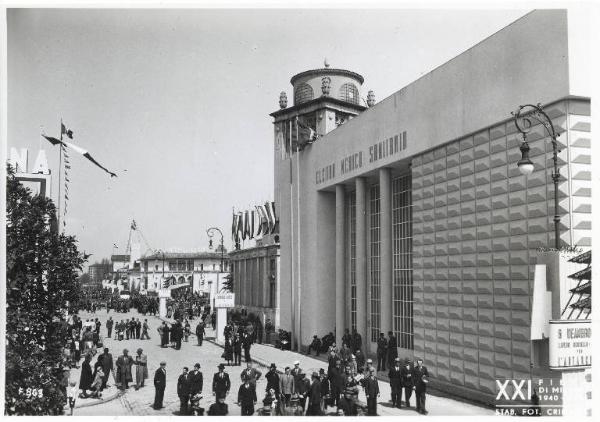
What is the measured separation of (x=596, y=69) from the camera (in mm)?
14672

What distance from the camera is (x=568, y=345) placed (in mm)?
11656

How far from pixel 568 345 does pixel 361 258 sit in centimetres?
1722

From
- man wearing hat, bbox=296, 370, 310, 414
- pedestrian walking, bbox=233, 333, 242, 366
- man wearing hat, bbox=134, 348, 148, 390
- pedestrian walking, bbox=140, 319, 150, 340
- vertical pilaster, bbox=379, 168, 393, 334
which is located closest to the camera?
man wearing hat, bbox=296, 370, 310, 414

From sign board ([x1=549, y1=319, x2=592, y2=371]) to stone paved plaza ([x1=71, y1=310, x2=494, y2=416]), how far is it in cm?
567

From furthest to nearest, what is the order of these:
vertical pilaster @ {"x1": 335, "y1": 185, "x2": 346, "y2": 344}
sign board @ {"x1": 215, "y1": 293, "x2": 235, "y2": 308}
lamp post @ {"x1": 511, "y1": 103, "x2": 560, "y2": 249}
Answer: sign board @ {"x1": 215, "y1": 293, "x2": 235, "y2": 308} → vertical pilaster @ {"x1": 335, "y1": 185, "x2": 346, "y2": 344} → lamp post @ {"x1": 511, "y1": 103, "x2": 560, "y2": 249}

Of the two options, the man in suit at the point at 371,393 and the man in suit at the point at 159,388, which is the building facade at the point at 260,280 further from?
the man in suit at the point at 371,393

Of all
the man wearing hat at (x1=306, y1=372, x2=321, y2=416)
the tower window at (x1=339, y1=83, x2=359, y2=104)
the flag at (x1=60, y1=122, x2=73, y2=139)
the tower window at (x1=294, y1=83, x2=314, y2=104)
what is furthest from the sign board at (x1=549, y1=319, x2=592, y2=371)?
the tower window at (x1=294, y1=83, x2=314, y2=104)

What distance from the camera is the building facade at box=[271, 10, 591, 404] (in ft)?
52.0

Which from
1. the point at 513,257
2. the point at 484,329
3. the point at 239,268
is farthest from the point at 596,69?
the point at 239,268

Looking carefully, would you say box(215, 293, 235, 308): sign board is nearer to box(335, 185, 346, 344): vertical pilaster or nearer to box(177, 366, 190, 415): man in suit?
box(335, 185, 346, 344): vertical pilaster

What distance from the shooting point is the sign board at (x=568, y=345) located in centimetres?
1155

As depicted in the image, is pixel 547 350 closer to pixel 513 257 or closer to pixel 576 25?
pixel 513 257

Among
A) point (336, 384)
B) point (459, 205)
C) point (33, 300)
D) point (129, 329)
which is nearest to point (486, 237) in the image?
point (459, 205)

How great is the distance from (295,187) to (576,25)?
22178 mm
